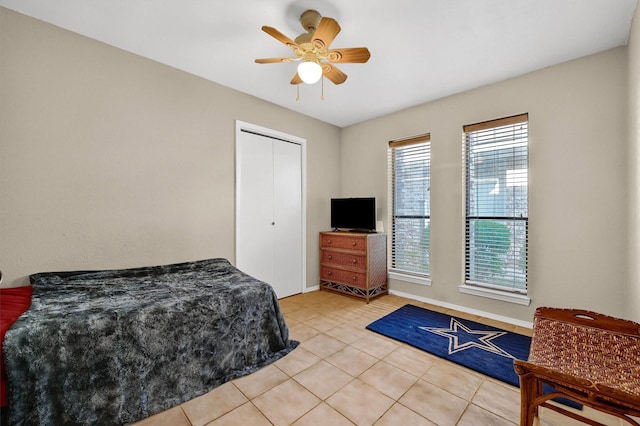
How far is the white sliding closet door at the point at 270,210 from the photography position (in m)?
3.35

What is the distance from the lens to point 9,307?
5.27 feet

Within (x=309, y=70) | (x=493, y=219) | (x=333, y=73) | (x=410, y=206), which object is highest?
(x=333, y=73)

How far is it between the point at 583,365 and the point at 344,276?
2.67 m

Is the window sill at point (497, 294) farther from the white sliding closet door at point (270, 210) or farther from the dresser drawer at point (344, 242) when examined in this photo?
the white sliding closet door at point (270, 210)

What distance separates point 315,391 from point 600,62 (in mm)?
3607

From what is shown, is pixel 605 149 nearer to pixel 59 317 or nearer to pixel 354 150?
pixel 354 150

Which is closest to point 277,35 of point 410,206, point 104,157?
point 104,157

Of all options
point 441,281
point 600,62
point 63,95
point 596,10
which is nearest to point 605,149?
point 600,62

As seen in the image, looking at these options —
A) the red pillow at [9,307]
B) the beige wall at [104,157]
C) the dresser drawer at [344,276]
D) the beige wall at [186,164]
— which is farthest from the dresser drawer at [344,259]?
the red pillow at [9,307]

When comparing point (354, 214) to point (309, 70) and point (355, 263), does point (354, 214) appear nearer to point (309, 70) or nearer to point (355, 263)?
point (355, 263)

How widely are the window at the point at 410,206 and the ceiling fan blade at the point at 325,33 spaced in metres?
2.14

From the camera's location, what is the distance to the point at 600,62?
239cm

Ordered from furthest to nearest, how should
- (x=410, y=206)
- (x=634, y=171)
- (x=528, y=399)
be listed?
(x=410, y=206)
(x=634, y=171)
(x=528, y=399)

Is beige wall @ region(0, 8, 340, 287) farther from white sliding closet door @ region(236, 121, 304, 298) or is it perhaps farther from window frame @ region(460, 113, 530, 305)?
window frame @ region(460, 113, 530, 305)
